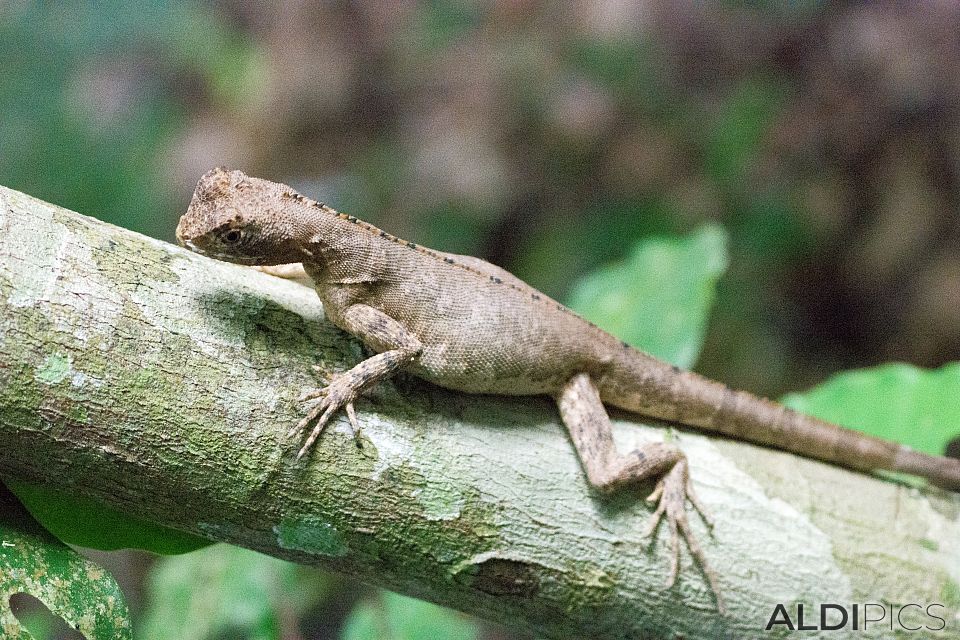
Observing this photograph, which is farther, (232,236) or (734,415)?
(734,415)

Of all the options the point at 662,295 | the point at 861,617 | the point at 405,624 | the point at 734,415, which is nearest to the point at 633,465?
the point at 734,415

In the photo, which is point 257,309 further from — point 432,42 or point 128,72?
point 128,72

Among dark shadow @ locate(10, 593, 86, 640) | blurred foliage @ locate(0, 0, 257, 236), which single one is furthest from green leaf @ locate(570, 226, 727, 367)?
blurred foliage @ locate(0, 0, 257, 236)

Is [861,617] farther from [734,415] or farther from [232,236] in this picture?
[232,236]

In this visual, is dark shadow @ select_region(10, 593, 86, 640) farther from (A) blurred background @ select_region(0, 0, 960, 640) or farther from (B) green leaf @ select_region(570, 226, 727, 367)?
(B) green leaf @ select_region(570, 226, 727, 367)

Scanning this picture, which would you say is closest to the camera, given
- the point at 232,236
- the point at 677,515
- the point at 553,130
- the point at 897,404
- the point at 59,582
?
the point at 59,582
